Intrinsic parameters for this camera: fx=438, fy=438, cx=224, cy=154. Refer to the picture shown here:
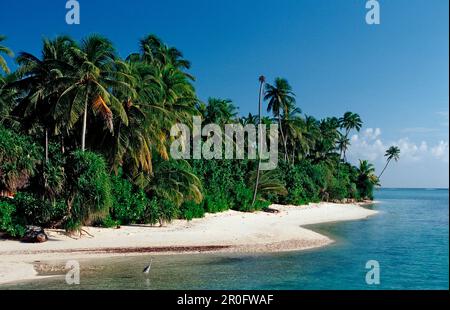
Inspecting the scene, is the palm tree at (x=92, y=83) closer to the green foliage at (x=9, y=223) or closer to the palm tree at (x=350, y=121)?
the green foliage at (x=9, y=223)

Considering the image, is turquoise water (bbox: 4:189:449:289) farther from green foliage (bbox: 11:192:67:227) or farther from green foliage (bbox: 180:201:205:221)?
green foliage (bbox: 180:201:205:221)

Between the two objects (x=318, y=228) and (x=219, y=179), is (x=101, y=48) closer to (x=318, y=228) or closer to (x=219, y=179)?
(x=219, y=179)

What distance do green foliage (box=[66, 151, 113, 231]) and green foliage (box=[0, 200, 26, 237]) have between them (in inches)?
81.6

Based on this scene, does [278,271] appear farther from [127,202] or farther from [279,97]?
[279,97]

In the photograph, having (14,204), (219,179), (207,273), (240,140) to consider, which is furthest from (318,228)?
(14,204)

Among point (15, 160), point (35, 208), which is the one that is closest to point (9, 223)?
point (35, 208)

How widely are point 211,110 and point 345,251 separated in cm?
2006

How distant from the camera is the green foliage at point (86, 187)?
60.4 feet

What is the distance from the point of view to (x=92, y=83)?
2108 centimetres

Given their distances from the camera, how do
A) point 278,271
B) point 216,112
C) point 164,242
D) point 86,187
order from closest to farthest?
point 278,271 < point 86,187 < point 164,242 < point 216,112

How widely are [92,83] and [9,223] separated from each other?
738 cm

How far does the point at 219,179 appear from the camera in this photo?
32844mm

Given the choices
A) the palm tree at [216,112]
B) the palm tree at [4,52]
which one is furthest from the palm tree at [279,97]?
the palm tree at [4,52]

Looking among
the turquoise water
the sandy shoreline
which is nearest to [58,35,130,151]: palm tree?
the sandy shoreline
